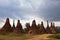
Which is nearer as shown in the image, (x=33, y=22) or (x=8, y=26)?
(x=33, y=22)

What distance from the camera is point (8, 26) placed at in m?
97.3

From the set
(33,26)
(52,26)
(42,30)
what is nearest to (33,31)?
(33,26)

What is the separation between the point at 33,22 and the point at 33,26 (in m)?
1.92

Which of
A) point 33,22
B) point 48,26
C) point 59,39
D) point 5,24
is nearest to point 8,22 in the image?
point 5,24

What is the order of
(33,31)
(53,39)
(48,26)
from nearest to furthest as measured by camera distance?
(53,39) → (33,31) → (48,26)

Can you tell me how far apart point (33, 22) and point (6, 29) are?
1823 centimetres

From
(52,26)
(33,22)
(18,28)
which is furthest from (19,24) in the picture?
(52,26)

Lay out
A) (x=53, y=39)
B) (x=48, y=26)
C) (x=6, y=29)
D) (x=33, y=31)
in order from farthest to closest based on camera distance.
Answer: (x=48, y=26)
(x=6, y=29)
(x=33, y=31)
(x=53, y=39)

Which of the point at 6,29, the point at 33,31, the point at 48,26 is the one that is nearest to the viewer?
the point at 33,31

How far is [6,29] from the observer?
96.2 meters

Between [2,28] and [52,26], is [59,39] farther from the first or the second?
[52,26]

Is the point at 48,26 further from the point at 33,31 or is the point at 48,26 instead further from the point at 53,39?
the point at 53,39

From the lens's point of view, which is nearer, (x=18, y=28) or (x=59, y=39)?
(x=59, y=39)

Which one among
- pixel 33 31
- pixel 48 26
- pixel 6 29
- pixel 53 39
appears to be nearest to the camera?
pixel 53 39
